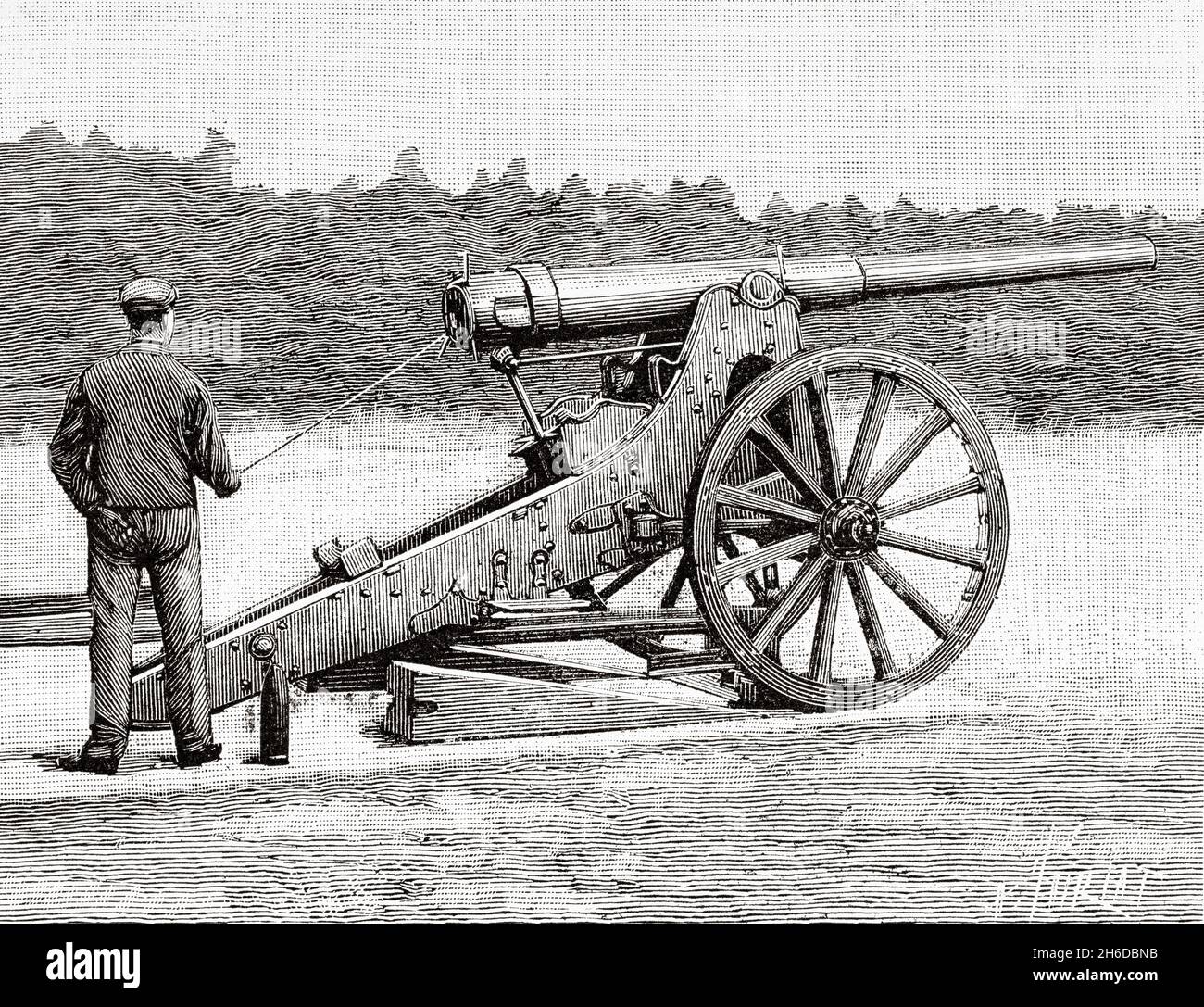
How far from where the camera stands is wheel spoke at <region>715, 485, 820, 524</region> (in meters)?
4.40

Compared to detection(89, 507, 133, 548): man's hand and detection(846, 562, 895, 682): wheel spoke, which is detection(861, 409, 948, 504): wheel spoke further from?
detection(89, 507, 133, 548): man's hand

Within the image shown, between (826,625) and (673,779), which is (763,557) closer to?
(826,625)

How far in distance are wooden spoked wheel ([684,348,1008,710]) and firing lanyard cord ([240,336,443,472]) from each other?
1.00 m

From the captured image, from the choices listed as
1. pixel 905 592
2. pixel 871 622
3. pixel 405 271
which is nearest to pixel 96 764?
pixel 405 271

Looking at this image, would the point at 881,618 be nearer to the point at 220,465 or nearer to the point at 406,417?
the point at 406,417

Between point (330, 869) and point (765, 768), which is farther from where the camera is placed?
point (765, 768)

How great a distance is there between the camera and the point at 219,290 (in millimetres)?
4594

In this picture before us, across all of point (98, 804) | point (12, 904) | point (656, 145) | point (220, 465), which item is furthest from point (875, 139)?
point (12, 904)

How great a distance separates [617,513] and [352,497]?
0.83 m

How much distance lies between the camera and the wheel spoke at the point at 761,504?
4.40 m

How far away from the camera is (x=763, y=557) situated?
4.41m

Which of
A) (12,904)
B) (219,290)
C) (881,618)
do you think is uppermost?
(219,290)

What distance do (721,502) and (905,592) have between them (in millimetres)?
662

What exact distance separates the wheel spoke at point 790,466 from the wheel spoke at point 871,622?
250 mm
